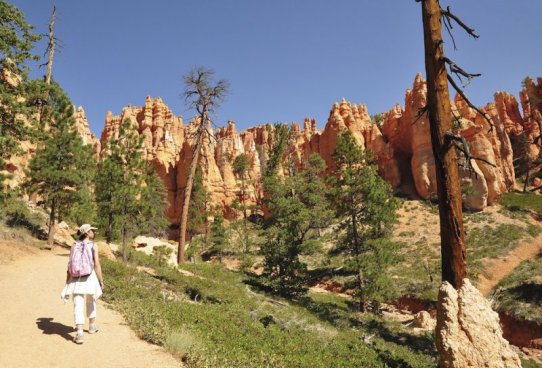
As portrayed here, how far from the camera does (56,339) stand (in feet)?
20.1

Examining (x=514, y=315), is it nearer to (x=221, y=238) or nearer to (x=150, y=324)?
(x=150, y=324)

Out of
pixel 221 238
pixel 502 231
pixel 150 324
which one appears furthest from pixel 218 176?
pixel 150 324

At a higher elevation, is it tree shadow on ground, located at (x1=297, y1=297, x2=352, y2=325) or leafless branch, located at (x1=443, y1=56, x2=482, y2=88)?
leafless branch, located at (x1=443, y1=56, x2=482, y2=88)

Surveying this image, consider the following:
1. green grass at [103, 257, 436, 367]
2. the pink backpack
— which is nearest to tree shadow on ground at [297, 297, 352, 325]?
green grass at [103, 257, 436, 367]

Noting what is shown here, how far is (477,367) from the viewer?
185 inches

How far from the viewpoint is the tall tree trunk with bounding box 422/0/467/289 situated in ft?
16.1

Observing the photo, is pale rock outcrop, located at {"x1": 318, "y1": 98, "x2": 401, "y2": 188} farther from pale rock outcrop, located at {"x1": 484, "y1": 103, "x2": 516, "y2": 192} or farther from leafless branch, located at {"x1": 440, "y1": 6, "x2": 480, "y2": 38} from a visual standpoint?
leafless branch, located at {"x1": 440, "y1": 6, "x2": 480, "y2": 38}

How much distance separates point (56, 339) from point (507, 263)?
34281 millimetres

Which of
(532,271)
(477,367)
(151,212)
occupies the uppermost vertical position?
(151,212)

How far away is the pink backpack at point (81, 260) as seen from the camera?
6.29m

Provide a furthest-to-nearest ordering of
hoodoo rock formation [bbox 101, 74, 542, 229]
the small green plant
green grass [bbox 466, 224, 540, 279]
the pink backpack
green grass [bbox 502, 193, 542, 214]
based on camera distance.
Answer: hoodoo rock formation [bbox 101, 74, 542, 229]
green grass [bbox 502, 193, 542, 214]
green grass [bbox 466, 224, 540, 279]
the small green plant
the pink backpack

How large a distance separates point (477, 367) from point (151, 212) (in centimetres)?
1834

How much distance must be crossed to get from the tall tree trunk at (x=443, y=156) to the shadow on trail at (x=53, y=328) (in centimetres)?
625

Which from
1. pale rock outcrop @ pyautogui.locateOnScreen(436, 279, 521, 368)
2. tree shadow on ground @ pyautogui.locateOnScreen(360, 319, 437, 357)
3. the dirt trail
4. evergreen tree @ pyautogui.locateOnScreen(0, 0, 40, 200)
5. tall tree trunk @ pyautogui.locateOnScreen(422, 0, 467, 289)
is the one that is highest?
evergreen tree @ pyautogui.locateOnScreen(0, 0, 40, 200)
